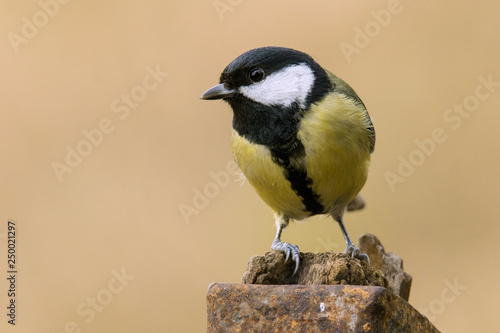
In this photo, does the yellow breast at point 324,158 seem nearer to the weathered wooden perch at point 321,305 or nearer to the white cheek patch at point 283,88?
the white cheek patch at point 283,88

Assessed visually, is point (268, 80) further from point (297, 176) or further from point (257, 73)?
point (297, 176)

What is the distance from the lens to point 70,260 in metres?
3.81

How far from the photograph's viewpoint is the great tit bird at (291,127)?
2496mm

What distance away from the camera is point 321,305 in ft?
5.42

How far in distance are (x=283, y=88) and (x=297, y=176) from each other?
1.14ft

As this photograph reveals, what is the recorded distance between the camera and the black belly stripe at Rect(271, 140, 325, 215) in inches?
98.7

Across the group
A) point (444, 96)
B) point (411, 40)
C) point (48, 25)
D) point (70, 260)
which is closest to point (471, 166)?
point (444, 96)

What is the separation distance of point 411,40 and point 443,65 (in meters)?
0.24

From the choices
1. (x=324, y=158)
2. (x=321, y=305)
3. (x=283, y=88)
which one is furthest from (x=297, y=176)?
(x=321, y=305)

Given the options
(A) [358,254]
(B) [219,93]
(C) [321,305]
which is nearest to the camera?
(C) [321,305]

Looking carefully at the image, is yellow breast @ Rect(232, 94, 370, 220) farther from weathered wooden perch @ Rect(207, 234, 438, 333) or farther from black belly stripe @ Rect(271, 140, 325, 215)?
weathered wooden perch @ Rect(207, 234, 438, 333)

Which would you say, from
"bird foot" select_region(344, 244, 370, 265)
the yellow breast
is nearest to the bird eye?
the yellow breast

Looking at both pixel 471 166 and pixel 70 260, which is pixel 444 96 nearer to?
pixel 471 166

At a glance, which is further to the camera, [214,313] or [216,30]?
[216,30]
